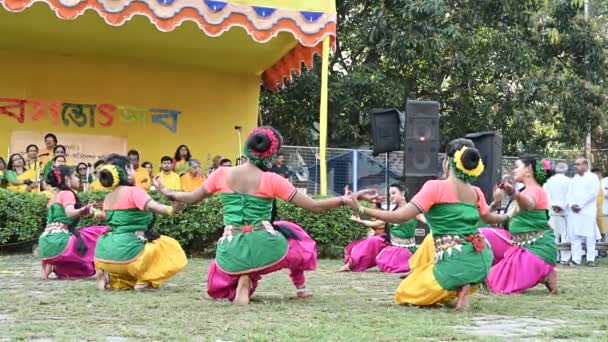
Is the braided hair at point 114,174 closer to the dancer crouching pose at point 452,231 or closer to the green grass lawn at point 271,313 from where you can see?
the green grass lawn at point 271,313

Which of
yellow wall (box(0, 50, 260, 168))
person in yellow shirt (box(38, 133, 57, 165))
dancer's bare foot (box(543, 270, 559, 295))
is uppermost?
yellow wall (box(0, 50, 260, 168))

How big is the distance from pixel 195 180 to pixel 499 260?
6810 millimetres

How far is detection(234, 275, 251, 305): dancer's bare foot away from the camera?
20.9 feet

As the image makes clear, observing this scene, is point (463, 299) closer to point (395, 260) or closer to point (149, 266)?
point (149, 266)

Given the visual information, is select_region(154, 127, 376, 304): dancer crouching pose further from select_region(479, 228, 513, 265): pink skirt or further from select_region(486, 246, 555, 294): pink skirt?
select_region(479, 228, 513, 265): pink skirt

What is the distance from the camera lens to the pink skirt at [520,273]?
7.63 meters

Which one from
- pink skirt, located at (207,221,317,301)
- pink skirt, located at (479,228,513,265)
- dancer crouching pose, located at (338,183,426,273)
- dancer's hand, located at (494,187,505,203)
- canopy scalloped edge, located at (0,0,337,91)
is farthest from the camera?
canopy scalloped edge, located at (0,0,337,91)

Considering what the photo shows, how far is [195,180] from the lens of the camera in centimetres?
1390

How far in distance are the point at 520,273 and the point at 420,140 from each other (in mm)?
4690

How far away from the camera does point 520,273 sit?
7.66m

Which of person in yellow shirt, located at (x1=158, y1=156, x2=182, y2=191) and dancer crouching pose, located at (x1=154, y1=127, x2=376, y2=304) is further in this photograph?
person in yellow shirt, located at (x1=158, y1=156, x2=182, y2=191)

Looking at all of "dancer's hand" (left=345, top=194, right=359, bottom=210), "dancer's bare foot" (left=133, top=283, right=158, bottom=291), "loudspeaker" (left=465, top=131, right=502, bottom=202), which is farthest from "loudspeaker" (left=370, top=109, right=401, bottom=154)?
"dancer's hand" (left=345, top=194, right=359, bottom=210)

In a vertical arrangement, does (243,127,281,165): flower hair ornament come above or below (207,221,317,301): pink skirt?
above

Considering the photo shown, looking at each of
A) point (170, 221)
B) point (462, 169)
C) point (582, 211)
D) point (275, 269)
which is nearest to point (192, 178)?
point (170, 221)
